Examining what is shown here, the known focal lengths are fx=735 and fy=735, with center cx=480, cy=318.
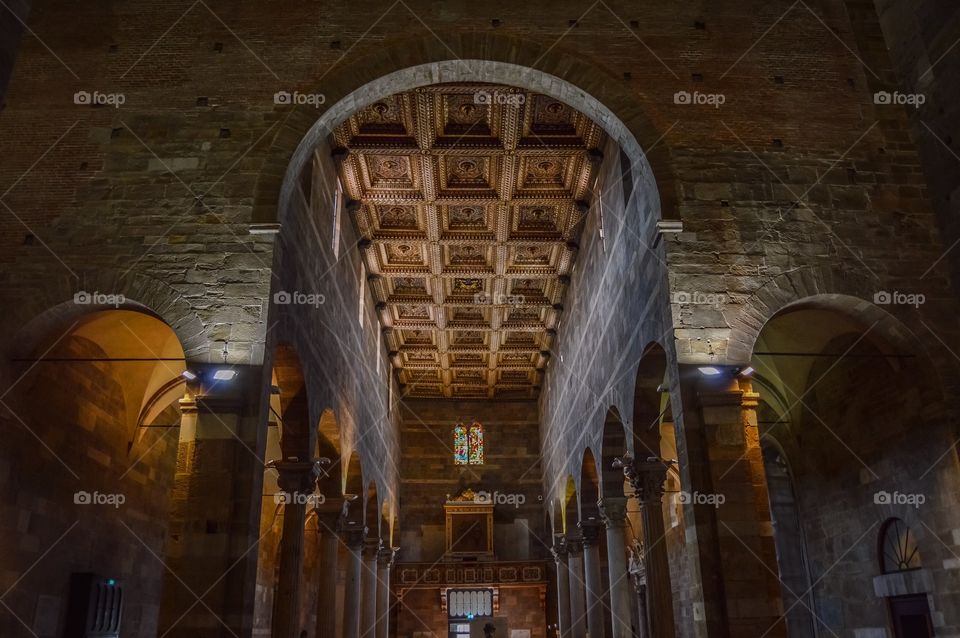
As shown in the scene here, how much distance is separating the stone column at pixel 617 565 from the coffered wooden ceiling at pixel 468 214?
21.8 feet

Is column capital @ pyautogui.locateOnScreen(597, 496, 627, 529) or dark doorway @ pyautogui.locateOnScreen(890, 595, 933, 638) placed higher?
column capital @ pyautogui.locateOnScreen(597, 496, 627, 529)

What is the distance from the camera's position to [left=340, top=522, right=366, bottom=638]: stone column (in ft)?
55.8

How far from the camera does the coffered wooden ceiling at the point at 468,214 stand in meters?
14.2

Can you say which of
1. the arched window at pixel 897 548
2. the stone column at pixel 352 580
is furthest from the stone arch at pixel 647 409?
the stone column at pixel 352 580

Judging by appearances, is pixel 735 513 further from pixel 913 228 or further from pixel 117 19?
pixel 117 19

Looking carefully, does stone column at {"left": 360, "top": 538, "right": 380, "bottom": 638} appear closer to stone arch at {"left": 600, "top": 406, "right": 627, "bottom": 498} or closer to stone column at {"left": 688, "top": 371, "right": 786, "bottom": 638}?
stone arch at {"left": 600, "top": 406, "right": 627, "bottom": 498}

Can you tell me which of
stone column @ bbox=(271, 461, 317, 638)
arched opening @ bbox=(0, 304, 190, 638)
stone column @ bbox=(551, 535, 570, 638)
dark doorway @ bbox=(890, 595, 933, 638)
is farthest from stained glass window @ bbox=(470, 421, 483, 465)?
dark doorway @ bbox=(890, 595, 933, 638)

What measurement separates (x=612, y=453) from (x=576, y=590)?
6957 mm

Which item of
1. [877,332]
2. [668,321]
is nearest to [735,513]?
[668,321]

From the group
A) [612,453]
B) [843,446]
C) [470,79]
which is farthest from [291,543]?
[843,446]

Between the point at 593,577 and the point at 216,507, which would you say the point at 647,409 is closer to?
the point at 216,507

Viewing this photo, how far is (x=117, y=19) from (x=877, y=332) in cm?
1203

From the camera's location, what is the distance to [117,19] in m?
11.1

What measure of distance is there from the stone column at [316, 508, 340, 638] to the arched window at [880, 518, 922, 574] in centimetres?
960
